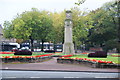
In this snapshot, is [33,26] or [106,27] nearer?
[33,26]

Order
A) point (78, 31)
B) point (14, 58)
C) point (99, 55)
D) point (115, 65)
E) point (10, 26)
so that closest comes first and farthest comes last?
point (115, 65) → point (14, 58) → point (99, 55) → point (78, 31) → point (10, 26)

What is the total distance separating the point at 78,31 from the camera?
50125 mm

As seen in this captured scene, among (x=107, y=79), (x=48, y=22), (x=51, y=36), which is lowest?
(x=107, y=79)

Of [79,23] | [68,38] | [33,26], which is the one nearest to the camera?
[68,38]

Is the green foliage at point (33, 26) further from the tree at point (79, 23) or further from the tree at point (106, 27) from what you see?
the tree at point (106, 27)

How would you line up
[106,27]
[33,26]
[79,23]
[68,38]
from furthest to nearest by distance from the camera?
1. [106,27]
2. [79,23]
3. [33,26]
4. [68,38]

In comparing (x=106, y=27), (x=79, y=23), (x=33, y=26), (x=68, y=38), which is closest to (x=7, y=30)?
(x=33, y=26)

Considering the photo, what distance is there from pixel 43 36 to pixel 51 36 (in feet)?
8.68

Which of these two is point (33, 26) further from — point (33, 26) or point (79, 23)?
point (79, 23)

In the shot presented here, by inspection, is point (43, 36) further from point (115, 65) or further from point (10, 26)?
point (115, 65)

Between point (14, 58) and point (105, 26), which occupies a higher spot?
point (105, 26)

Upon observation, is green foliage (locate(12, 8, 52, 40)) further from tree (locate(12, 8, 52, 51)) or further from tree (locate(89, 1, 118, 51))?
tree (locate(89, 1, 118, 51))

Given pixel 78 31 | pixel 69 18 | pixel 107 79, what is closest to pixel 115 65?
Answer: pixel 107 79

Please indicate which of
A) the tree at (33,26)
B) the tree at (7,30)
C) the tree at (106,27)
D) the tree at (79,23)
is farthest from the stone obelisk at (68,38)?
the tree at (7,30)
